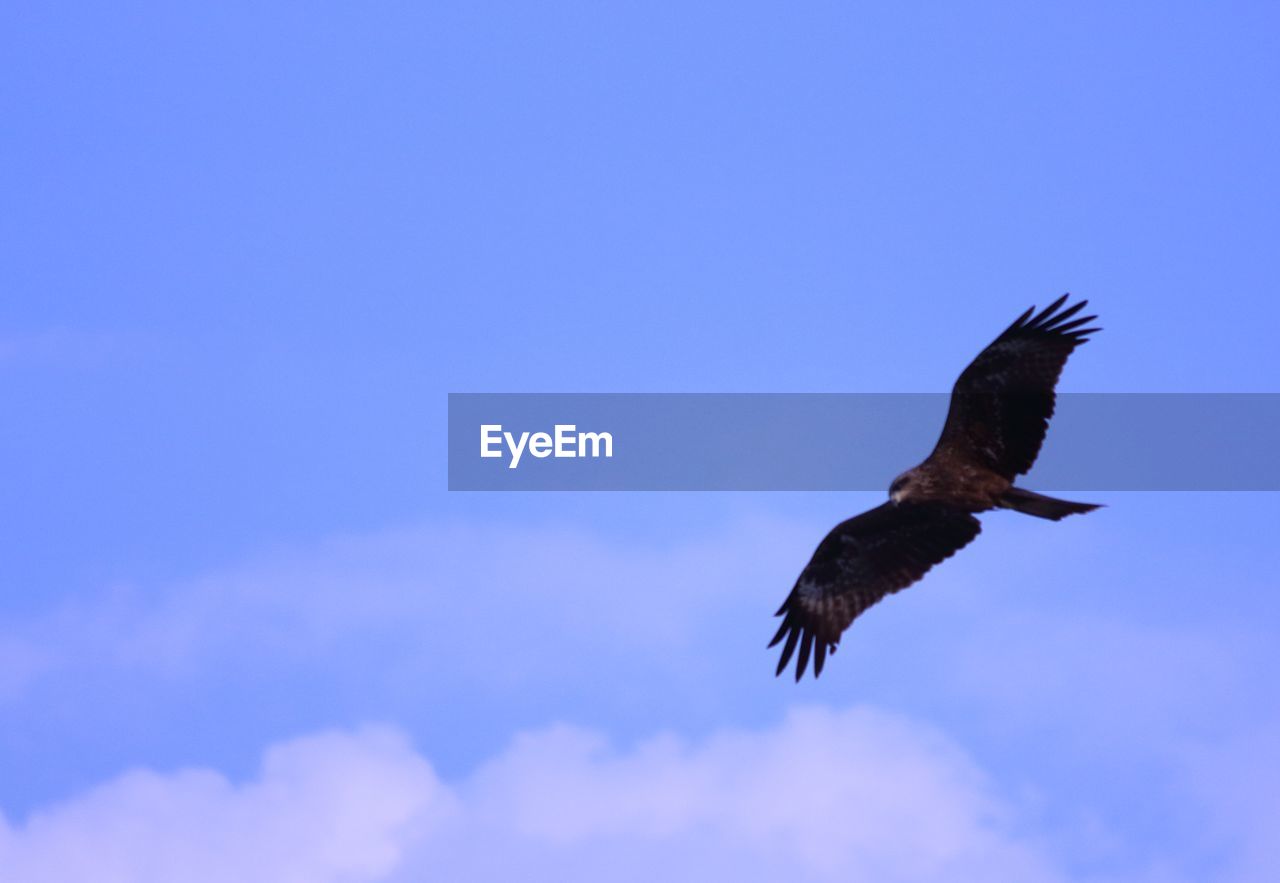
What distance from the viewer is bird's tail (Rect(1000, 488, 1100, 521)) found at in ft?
34.6

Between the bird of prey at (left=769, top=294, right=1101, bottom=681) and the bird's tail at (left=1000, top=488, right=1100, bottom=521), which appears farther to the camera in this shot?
the bird of prey at (left=769, top=294, right=1101, bottom=681)

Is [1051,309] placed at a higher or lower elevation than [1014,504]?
higher

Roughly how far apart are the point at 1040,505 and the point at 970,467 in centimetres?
73

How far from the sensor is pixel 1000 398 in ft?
37.3

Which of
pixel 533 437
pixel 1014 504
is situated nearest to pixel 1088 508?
pixel 1014 504

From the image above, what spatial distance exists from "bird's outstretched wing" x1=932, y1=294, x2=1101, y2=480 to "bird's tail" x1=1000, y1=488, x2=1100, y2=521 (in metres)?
0.27

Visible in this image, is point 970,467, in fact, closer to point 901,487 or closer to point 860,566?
point 901,487

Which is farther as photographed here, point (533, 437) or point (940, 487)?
point (533, 437)

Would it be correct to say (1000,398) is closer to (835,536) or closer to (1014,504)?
(1014,504)

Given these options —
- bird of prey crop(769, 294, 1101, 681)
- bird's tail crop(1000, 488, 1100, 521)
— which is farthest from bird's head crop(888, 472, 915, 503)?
bird's tail crop(1000, 488, 1100, 521)

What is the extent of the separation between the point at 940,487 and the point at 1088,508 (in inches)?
51.1

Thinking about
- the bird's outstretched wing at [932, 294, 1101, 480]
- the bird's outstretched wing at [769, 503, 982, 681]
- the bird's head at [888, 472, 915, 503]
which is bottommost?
the bird's outstretched wing at [769, 503, 982, 681]

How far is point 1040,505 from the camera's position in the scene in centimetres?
1088

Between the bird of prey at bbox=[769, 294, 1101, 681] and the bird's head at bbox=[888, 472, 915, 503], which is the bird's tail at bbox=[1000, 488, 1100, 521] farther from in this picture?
the bird's head at bbox=[888, 472, 915, 503]
